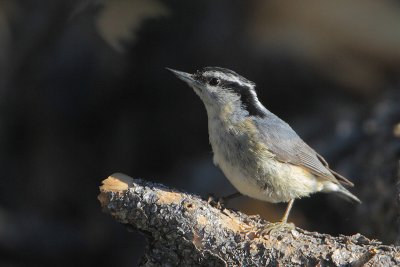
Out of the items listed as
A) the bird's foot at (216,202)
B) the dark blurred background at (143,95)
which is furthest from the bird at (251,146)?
the dark blurred background at (143,95)

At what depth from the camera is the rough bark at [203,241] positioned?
166 inches

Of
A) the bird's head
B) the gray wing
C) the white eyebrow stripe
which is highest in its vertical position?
the white eyebrow stripe

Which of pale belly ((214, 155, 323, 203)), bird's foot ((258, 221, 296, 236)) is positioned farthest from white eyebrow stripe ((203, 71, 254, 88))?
bird's foot ((258, 221, 296, 236))

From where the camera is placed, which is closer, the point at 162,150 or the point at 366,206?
the point at 366,206

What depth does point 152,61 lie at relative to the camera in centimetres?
768

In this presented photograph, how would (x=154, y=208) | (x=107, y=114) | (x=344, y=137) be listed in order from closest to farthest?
(x=154, y=208), (x=344, y=137), (x=107, y=114)

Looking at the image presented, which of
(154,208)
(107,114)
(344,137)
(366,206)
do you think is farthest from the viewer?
(107,114)

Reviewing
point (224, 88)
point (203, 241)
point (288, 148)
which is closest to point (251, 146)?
point (288, 148)

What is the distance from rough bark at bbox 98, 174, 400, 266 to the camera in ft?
13.8

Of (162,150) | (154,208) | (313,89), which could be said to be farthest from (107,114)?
(154,208)

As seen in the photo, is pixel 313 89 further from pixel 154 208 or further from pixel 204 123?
pixel 154 208

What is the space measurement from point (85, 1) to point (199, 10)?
1.16m

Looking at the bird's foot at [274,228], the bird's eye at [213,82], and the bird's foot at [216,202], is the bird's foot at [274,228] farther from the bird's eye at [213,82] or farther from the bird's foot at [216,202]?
the bird's eye at [213,82]

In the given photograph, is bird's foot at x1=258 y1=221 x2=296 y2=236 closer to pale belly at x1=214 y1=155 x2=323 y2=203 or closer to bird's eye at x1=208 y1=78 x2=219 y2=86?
pale belly at x1=214 y1=155 x2=323 y2=203
